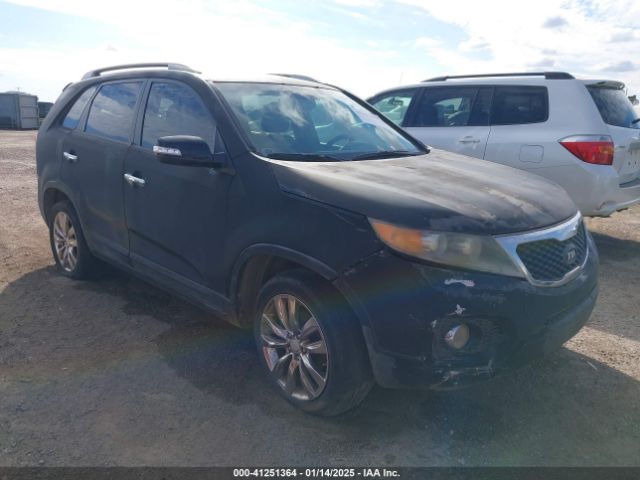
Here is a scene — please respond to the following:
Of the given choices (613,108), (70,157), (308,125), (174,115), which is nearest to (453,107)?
(613,108)

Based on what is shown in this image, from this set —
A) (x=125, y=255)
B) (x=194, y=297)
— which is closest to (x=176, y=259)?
(x=194, y=297)

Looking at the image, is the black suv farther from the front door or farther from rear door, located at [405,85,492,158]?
rear door, located at [405,85,492,158]

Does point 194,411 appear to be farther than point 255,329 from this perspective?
No

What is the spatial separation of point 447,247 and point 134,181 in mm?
2261

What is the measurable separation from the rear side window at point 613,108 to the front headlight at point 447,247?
12.9 ft

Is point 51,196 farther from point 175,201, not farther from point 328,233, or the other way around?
point 328,233

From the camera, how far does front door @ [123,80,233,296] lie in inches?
→ 124

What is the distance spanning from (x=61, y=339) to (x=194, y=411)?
1.36 meters

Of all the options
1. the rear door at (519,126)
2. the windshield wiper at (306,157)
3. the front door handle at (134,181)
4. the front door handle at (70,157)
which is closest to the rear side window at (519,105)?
the rear door at (519,126)

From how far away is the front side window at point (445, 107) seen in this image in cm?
634

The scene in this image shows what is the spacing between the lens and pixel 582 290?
2.77m

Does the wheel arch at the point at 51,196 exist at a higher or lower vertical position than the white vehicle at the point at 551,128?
lower

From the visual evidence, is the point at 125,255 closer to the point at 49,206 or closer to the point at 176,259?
the point at 176,259

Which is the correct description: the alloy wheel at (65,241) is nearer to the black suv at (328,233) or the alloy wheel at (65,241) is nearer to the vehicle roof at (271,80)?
the black suv at (328,233)
